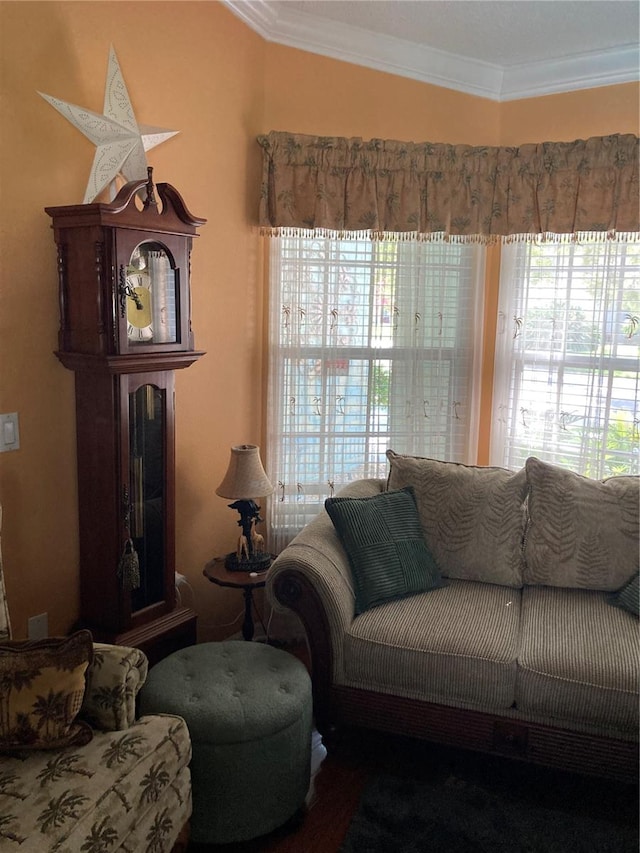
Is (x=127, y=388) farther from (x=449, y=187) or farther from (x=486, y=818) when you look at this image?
(x=449, y=187)

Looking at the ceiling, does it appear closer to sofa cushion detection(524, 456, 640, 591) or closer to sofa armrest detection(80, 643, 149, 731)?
sofa cushion detection(524, 456, 640, 591)

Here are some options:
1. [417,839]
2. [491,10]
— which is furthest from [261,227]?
[417,839]

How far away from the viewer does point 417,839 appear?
6.20ft

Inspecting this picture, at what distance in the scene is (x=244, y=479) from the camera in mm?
2611

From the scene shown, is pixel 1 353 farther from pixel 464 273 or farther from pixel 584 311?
pixel 584 311

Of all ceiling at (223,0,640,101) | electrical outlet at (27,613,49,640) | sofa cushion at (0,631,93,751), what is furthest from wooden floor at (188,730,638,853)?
ceiling at (223,0,640,101)

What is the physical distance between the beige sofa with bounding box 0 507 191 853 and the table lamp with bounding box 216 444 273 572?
3.02 ft

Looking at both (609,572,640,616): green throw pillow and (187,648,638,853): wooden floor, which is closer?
(187,648,638,853): wooden floor

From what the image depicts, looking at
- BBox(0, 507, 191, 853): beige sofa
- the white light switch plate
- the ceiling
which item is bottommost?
BBox(0, 507, 191, 853): beige sofa

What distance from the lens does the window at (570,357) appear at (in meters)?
3.06

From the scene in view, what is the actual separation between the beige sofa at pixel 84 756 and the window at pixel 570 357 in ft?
7.34

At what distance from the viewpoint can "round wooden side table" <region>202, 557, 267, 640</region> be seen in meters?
2.54

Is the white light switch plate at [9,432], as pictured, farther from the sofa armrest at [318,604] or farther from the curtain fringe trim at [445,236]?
the curtain fringe trim at [445,236]

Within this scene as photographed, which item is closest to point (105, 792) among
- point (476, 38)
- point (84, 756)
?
point (84, 756)
